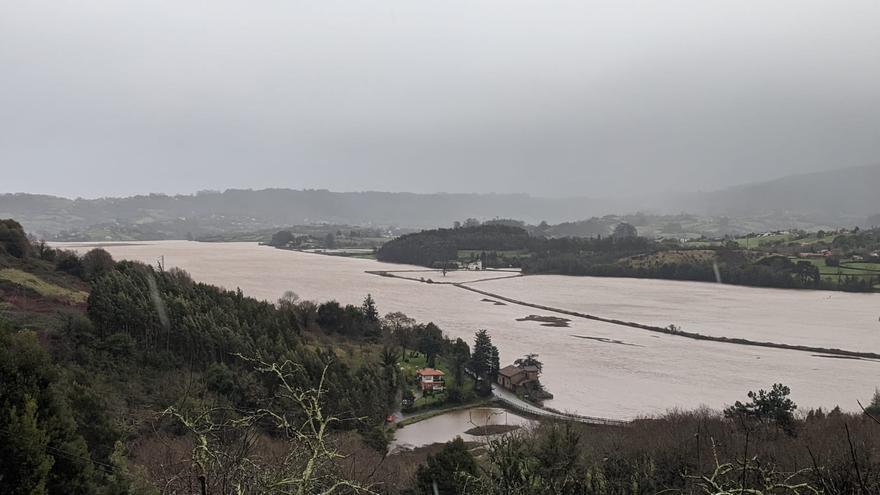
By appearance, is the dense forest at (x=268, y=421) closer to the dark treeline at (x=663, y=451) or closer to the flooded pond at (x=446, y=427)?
the dark treeline at (x=663, y=451)

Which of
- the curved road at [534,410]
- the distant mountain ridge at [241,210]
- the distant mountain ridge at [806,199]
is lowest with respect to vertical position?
the curved road at [534,410]

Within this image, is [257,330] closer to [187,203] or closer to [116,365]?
[116,365]

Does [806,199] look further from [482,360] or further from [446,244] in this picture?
[482,360]

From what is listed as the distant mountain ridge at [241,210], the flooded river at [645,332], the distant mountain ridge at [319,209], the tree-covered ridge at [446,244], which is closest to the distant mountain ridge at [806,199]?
the distant mountain ridge at [319,209]

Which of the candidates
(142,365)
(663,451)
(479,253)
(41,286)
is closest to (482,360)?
(663,451)

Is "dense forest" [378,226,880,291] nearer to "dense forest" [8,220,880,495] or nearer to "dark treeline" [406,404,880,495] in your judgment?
"dense forest" [8,220,880,495]

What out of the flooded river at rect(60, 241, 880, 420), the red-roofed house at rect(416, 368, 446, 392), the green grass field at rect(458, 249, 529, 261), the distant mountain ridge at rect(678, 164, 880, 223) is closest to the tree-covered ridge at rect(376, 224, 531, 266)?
the green grass field at rect(458, 249, 529, 261)

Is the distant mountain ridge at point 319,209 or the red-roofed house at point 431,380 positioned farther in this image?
the distant mountain ridge at point 319,209
